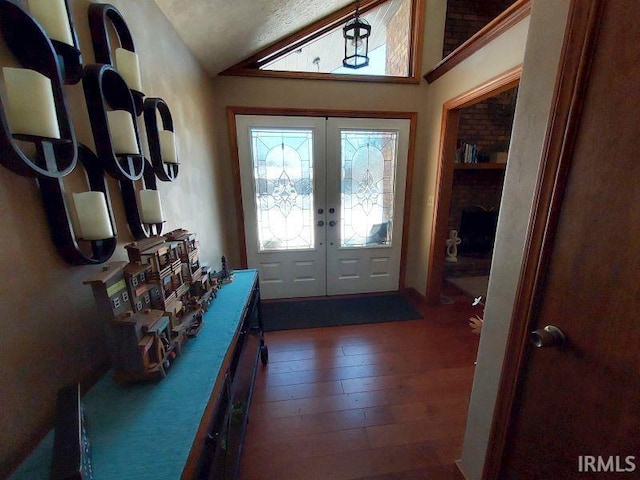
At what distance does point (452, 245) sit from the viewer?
3.31 meters

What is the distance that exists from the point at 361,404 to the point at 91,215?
5.52 ft

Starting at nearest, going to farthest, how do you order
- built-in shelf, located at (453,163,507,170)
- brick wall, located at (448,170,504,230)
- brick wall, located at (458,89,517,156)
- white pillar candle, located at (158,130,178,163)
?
white pillar candle, located at (158,130,178,163)
built-in shelf, located at (453,163,507,170)
brick wall, located at (458,89,517,156)
brick wall, located at (448,170,504,230)

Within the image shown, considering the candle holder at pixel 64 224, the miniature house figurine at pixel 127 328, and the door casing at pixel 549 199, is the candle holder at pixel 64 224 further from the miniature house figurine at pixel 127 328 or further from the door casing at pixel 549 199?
the door casing at pixel 549 199

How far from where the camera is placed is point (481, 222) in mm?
3285

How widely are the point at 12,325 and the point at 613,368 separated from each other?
1419 mm

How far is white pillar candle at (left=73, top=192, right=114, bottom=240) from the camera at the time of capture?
2.33 feet

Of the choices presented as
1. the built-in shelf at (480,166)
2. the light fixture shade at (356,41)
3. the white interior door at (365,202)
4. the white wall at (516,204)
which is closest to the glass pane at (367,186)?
the white interior door at (365,202)

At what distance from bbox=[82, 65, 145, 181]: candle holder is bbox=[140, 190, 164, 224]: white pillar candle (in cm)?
11

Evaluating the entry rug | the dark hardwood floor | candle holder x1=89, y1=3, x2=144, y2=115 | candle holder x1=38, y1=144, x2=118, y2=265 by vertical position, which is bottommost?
the dark hardwood floor

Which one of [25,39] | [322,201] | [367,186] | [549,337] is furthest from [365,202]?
[25,39]

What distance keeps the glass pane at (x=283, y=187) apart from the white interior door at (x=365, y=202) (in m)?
0.24

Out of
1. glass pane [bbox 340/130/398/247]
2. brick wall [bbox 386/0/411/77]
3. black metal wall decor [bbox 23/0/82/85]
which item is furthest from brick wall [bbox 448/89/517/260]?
black metal wall decor [bbox 23/0/82/85]

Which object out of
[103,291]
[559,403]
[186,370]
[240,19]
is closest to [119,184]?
[103,291]

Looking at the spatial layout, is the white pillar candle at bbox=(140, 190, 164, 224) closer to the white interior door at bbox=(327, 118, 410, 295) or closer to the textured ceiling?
the textured ceiling
